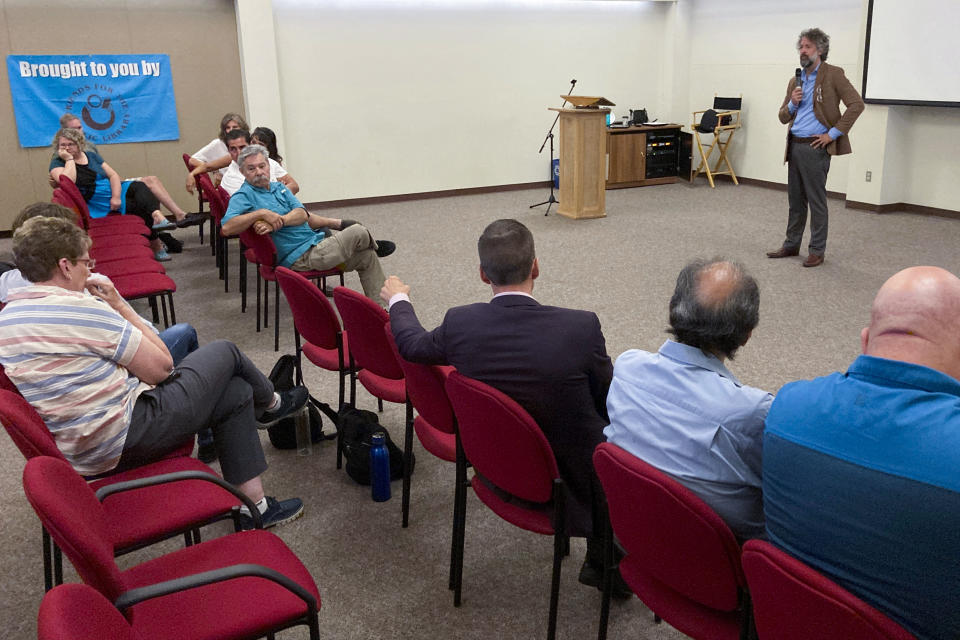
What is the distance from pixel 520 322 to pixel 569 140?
20.7ft

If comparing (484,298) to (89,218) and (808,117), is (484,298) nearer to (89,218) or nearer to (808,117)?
(89,218)

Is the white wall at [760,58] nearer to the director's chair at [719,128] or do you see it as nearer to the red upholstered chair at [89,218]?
the director's chair at [719,128]

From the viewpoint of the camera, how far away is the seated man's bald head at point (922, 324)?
141 centimetres

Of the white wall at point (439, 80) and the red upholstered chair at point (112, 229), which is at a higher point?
the white wall at point (439, 80)

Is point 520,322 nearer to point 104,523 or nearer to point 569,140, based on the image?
point 104,523

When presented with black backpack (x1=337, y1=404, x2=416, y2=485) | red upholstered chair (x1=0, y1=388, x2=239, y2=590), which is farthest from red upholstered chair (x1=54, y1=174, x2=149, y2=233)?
red upholstered chair (x1=0, y1=388, x2=239, y2=590)

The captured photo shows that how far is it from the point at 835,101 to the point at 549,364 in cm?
488

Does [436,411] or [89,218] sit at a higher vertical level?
[89,218]

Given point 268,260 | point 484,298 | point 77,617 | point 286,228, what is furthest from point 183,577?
point 484,298

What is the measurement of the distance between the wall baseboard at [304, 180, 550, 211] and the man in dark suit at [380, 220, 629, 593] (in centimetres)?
725

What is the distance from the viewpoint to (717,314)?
1.70 m

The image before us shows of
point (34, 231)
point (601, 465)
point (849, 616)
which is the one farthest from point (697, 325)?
point (34, 231)

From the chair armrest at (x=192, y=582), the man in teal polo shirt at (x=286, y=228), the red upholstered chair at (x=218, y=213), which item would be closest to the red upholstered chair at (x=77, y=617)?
the chair armrest at (x=192, y=582)

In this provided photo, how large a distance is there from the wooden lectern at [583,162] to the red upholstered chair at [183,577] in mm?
6606
